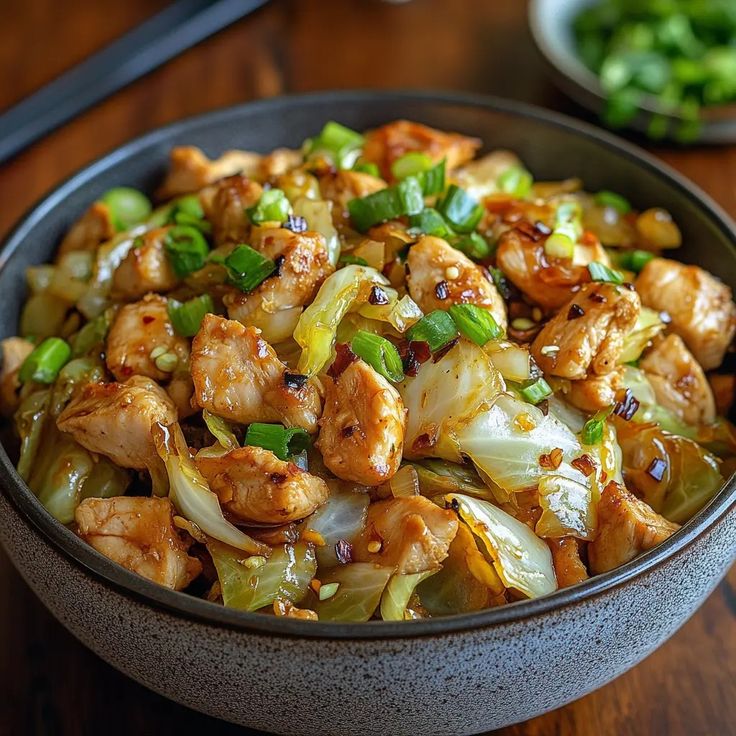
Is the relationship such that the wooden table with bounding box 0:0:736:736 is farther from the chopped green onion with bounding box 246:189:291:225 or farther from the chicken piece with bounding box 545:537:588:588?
the chopped green onion with bounding box 246:189:291:225

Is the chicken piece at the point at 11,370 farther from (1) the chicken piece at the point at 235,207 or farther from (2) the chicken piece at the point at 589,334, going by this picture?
(2) the chicken piece at the point at 589,334

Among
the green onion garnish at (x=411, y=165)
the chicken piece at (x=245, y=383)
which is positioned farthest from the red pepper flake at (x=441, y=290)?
the green onion garnish at (x=411, y=165)

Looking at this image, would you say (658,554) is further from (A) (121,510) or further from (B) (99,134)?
(B) (99,134)

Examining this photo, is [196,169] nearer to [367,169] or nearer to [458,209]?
[367,169]

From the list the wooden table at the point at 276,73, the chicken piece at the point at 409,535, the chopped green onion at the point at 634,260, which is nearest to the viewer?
the chicken piece at the point at 409,535

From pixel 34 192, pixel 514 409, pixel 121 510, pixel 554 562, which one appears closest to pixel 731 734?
pixel 554 562
